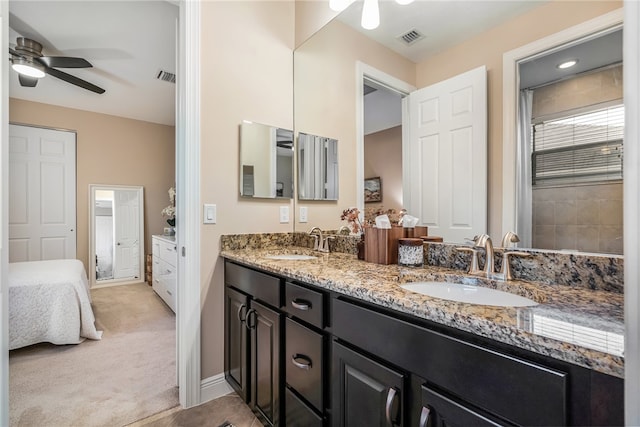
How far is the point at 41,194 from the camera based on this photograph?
413 cm

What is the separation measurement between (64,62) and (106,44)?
1.31 ft

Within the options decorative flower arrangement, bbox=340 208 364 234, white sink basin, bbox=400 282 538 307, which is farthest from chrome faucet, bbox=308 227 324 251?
white sink basin, bbox=400 282 538 307

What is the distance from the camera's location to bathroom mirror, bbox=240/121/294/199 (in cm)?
195

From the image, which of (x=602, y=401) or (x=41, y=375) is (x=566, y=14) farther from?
(x=41, y=375)

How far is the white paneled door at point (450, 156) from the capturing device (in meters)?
1.27

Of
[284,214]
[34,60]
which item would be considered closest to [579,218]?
[284,214]

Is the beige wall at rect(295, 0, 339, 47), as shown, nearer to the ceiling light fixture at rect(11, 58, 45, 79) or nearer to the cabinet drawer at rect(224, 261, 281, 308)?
the cabinet drawer at rect(224, 261, 281, 308)

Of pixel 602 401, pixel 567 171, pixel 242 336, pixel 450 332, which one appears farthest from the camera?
pixel 242 336

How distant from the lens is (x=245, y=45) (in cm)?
198

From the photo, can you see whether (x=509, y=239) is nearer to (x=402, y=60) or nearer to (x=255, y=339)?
(x=402, y=60)

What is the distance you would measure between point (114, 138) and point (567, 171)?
567 centimetres

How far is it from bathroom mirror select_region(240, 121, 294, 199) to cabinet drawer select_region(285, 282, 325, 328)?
0.93 meters

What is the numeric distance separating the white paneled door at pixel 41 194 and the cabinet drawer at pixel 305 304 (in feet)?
15.4

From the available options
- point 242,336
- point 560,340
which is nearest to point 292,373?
point 242,336
